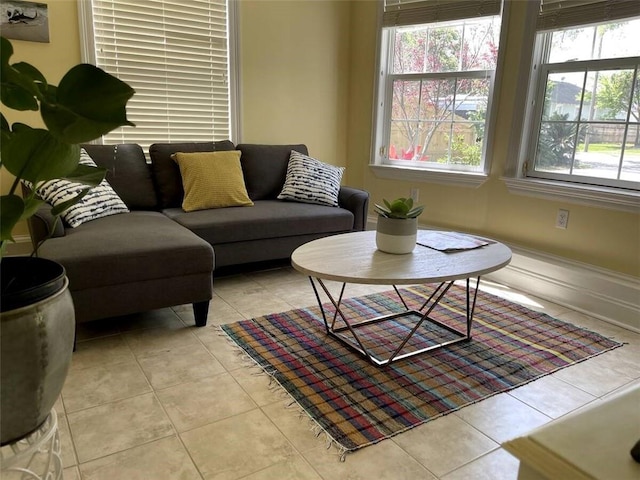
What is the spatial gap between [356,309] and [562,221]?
1458mm

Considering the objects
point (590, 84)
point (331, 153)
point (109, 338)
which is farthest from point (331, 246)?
point (331, 153)

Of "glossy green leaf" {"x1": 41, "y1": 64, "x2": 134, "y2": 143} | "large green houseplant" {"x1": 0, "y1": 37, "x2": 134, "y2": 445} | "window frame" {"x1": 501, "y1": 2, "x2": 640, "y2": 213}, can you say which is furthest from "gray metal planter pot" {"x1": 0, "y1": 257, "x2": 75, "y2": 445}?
"window frame" {"x1": 501, "y1": 2, "x2": 640, "y2": 213}

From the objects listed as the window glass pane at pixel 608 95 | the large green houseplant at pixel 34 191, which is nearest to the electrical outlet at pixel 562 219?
the window glass pane at pixel 608 95

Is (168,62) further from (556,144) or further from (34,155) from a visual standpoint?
(34,155)

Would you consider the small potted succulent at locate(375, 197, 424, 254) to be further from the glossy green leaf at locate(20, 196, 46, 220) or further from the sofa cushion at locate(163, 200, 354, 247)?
the glossy green leaf at locate(20, 196, 46, 220)

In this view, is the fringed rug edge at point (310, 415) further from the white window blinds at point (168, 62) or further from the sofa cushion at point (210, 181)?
the white window blinds at point (168, 62)

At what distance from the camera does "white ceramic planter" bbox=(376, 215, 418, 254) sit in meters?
2.23

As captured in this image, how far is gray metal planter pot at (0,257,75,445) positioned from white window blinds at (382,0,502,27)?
3401mm

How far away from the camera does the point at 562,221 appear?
10.2ft

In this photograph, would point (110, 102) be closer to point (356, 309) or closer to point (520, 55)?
point (356, 309)

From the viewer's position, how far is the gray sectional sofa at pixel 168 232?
2244 millimetres

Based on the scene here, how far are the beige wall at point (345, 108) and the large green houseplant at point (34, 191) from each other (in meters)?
2.79

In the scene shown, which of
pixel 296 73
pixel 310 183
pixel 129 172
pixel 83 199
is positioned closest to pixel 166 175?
pixel 129 172

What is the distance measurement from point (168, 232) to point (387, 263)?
47.2 inches
